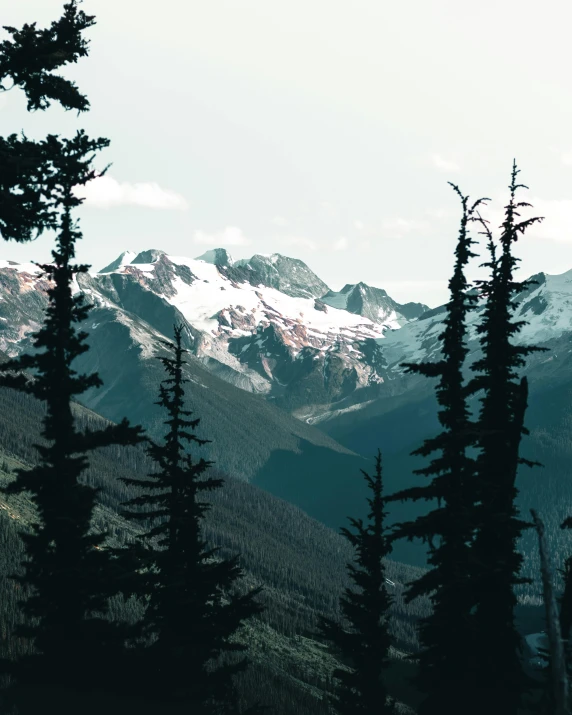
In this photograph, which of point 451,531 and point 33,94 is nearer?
point 33,94

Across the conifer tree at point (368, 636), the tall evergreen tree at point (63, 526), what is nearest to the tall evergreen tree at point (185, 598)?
the tall evergreen tree at point (63, 526)

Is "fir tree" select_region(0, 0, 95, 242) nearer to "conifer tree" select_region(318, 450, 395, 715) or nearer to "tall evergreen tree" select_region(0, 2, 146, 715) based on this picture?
"tall evergreen tree" select_region(0, 2, 146, 715)

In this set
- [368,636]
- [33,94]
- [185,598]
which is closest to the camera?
[33,94]

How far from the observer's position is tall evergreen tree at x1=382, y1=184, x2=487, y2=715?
3241 centimetres

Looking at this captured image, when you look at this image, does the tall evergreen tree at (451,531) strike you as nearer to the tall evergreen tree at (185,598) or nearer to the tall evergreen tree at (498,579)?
the tall evergreen tree at (498,579)

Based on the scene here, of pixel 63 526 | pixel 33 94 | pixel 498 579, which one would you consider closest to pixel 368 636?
pixel 498 579

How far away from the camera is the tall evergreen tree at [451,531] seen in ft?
106

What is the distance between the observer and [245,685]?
555 ft

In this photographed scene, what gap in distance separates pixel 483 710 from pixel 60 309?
20.8 metres

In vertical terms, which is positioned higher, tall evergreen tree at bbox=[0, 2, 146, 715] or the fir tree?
the fir tree

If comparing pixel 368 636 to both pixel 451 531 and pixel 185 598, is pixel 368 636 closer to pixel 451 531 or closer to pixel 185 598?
pixel 185 598

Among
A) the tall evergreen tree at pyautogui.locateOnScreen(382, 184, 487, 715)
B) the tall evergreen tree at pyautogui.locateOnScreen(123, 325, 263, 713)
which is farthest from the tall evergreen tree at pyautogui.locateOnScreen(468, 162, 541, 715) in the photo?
the tall evergreen tree at pyautogui.locateOnScreen(123, 325, 263, 713)

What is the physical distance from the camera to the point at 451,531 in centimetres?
3256

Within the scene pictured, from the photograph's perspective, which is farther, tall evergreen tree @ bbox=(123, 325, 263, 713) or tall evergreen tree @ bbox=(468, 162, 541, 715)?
tall evergreen tree @ bbox=(123, 325, 263, 713)
